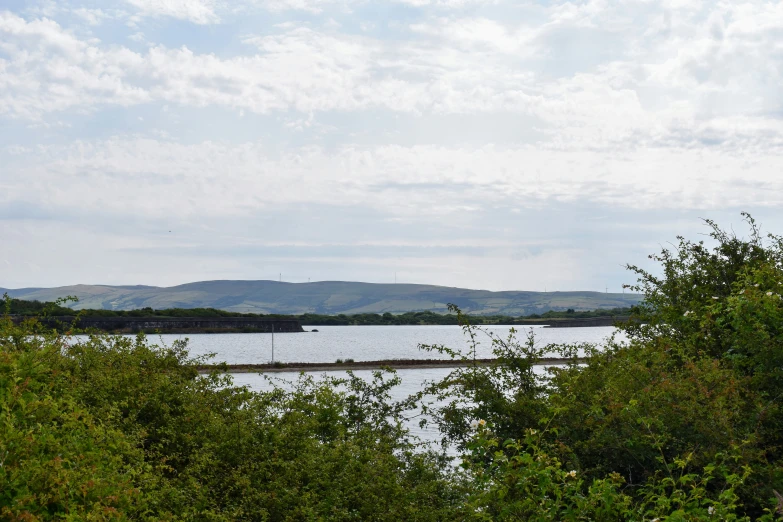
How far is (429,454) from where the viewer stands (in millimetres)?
12281

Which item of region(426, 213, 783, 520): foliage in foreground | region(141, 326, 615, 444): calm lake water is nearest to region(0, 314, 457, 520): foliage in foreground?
region(426, 213, 783, 520): foliage in foreground

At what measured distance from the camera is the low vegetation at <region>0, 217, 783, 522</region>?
21.1ft

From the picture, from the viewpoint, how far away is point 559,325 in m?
140

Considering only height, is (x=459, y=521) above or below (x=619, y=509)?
below

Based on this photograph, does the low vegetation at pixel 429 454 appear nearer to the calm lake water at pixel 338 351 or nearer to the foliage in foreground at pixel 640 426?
the foliage in foreground at pixel 640 426

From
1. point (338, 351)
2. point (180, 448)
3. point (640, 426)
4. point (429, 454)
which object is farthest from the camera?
point (338, 351)

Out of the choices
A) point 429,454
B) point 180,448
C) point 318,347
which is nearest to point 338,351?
point 318,347

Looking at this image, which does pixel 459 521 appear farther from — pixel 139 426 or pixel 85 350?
pixel 85 350

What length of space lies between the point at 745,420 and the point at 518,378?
11.6ft

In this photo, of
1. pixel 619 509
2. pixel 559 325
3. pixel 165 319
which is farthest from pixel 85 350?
pixel 559 325

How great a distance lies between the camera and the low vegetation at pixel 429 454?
6445 millimetres

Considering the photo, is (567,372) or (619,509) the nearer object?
(619,509)

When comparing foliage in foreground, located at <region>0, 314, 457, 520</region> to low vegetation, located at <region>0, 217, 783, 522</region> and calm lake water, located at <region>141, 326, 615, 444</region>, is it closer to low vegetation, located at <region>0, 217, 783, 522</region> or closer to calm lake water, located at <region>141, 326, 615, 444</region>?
low vegetation, located at <region>0, 217, 783, 522</region>

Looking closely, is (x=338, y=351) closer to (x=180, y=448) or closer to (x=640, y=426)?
(x=180, y=448)
